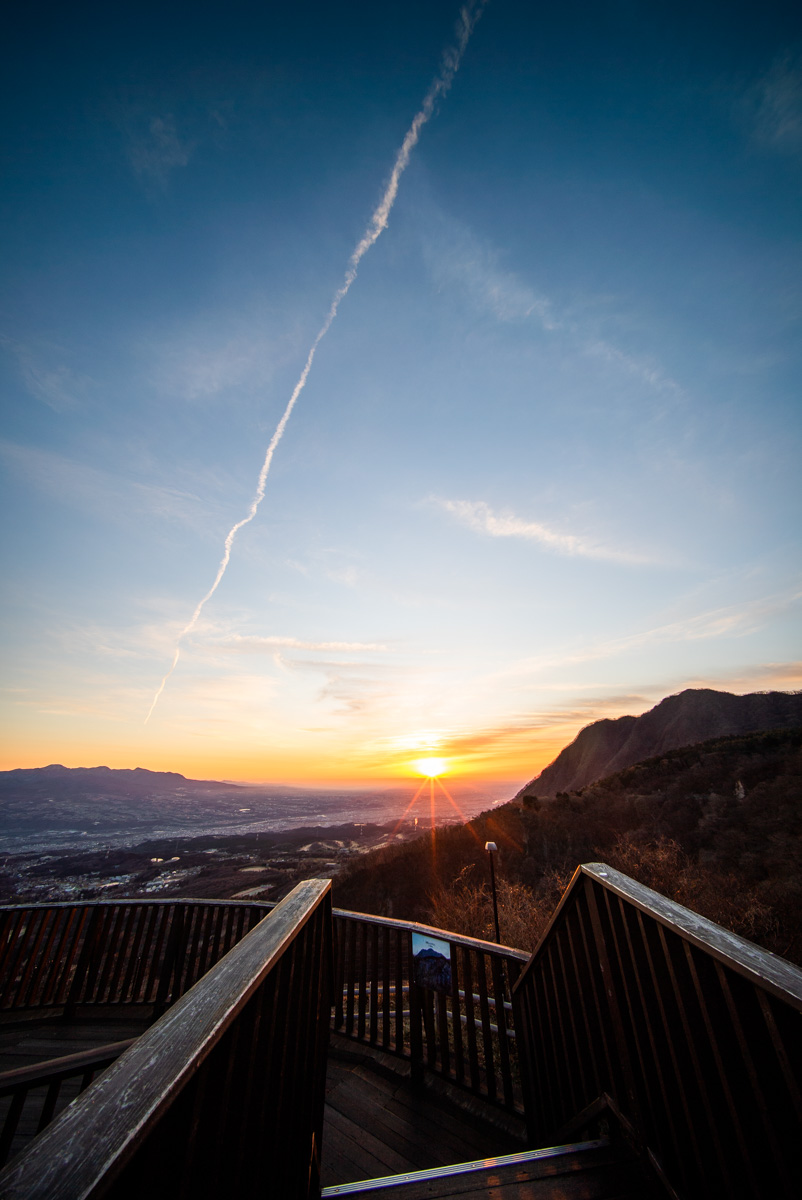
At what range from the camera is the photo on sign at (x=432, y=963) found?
4.30m

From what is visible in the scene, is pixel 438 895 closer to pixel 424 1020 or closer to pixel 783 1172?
pixel 424 1020

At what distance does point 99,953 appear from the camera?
6016 mm

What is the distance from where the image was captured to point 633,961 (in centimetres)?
213

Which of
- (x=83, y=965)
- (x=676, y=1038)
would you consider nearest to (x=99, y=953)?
(x=83, y=965)

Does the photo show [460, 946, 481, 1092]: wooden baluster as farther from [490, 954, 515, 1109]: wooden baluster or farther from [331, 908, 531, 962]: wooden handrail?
[490, 954, 515, 1109]: wooden baluster

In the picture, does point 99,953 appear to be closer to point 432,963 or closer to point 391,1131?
point 391,1131

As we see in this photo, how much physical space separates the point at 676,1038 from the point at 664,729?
7834cm

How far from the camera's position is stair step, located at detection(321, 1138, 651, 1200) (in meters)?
1.95

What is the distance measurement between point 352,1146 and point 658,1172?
2.85 metres

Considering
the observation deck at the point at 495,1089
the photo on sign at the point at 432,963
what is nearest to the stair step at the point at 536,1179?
the observation deck at the point at 495,1089

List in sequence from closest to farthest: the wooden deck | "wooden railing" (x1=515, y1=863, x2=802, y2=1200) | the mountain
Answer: "wooden railing" (x1=515, y1=863, x2=802, y2=1200)
the wooden deck
the mountain

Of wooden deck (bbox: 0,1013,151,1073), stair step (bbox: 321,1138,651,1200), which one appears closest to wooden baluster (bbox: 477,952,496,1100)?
stair step (bbox: 321,1138,651,1200)

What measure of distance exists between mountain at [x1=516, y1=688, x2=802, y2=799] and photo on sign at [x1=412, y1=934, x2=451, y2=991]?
5374cm

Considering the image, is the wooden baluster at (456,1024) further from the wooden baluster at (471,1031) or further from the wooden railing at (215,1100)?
the wooden railing at (215,1100)
